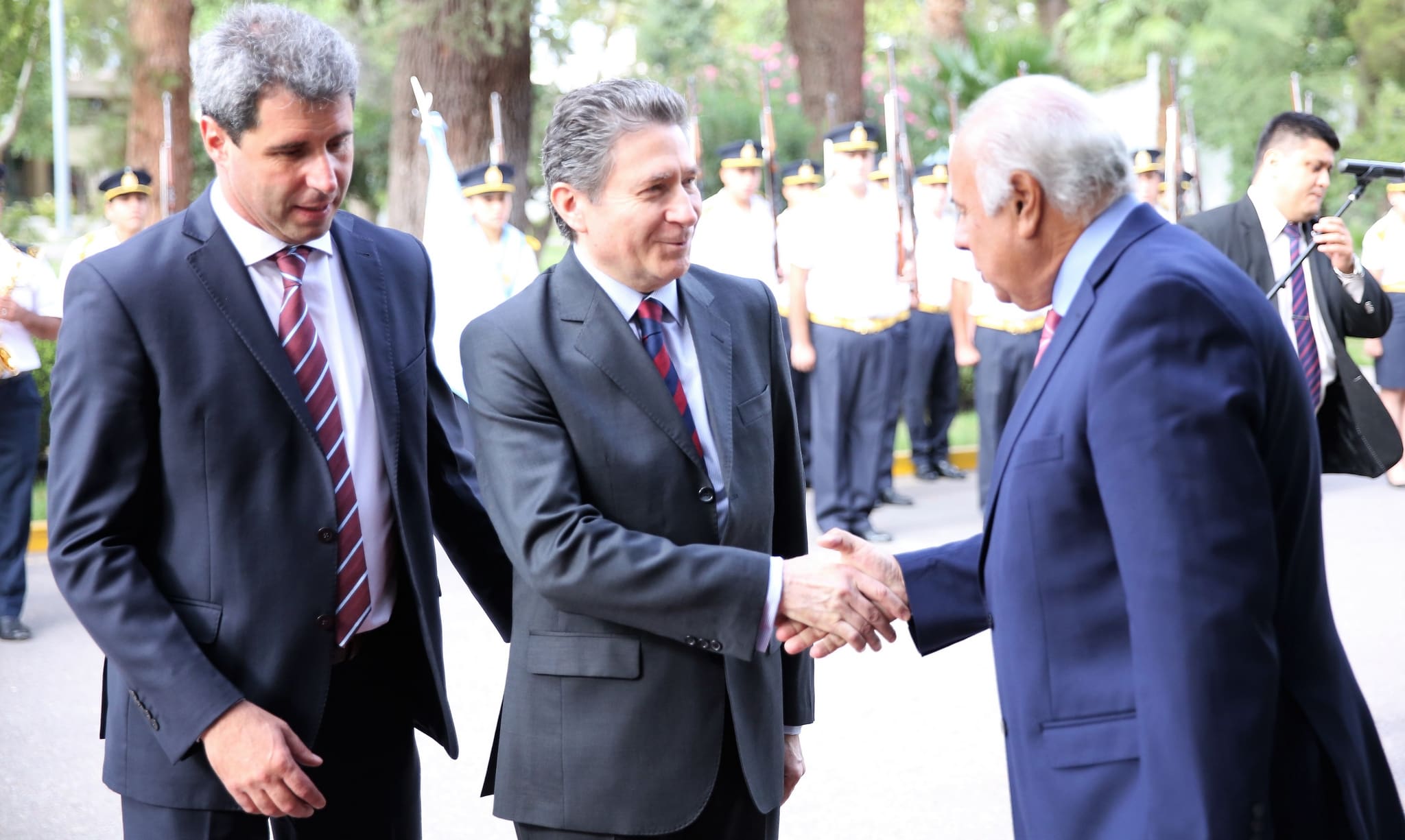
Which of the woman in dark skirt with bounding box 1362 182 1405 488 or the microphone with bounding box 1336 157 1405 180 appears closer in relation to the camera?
the microphone with bounding box 1336 157 1405 180

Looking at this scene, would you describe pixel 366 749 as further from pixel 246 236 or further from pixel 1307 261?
pixel 1307 261

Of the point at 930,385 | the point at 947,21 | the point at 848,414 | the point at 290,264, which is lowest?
the point at 930,385

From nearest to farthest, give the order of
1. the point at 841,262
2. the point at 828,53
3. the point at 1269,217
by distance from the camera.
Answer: the point at 1269,217 → the point at 841,262 → the point at 828,53

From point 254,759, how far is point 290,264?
0.82 metres

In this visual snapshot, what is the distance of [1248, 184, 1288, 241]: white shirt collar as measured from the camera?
6332 millimetres

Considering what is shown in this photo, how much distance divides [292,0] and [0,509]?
2432 cm

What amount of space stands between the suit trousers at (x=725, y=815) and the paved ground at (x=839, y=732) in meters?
2.01

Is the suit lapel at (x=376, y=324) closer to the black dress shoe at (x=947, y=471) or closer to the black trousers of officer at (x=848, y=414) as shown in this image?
the black trousers of officer at (x=848, y=414)

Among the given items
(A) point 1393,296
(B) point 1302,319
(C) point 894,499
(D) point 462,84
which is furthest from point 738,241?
(B) point 1302,319

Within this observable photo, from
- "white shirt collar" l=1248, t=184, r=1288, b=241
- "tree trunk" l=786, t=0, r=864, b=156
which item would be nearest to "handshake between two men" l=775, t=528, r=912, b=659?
"white shirt collar" l=1248, t=184, r=1288, b=241

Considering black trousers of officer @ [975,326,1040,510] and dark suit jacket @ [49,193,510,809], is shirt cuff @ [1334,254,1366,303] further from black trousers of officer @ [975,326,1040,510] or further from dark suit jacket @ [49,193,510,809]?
dark suit jacket @ [49,193,510,809]

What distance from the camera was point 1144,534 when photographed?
77.5 inches

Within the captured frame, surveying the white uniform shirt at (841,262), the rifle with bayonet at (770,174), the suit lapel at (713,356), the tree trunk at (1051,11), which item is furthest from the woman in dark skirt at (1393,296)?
the tree trunk at (1051,11)

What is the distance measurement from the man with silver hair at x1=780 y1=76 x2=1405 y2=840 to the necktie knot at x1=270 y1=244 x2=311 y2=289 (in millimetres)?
1108
